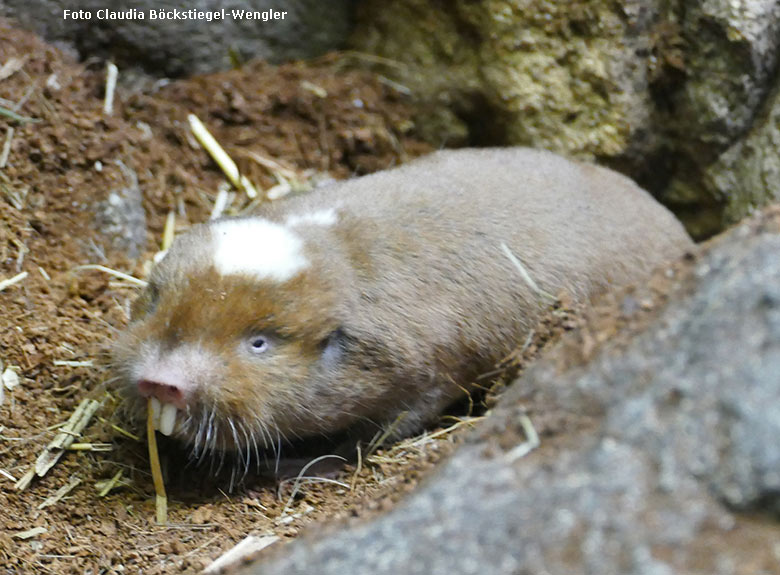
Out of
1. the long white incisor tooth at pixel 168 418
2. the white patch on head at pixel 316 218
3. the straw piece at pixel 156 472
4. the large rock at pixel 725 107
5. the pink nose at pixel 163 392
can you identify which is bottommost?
the straw piece at pixel 156 472

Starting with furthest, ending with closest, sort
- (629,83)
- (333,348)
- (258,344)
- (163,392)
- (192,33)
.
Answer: (192,33), (629,83), (333,348), (258,344), (163,392)

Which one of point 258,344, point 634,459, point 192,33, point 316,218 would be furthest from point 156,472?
point 192,33

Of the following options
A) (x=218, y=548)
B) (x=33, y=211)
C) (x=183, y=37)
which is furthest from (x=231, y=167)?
(x=218, y=548)

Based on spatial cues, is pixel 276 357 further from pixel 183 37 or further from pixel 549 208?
pixel 183 37

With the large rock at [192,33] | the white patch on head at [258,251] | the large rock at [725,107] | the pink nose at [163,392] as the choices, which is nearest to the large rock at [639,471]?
the pink nose at [163,392]

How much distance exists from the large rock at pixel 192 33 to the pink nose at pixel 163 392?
8.64 ft

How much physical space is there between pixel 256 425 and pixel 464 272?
3.64 ft

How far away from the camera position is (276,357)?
11.2 ft

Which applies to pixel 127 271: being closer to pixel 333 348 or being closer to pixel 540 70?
pixel 333 348

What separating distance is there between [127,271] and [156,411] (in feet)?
4.33

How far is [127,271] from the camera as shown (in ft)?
14.6

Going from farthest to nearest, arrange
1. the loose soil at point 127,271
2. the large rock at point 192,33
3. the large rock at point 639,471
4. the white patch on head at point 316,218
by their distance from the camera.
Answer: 1. the large rock at point 192,33
2. the white patch on head at point 316,218
3. the loose soil at point 127,271
4. the large rock at point 639,471

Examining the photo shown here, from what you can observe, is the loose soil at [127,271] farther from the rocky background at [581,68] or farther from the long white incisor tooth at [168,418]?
the long white incisor tooth at [168,418]

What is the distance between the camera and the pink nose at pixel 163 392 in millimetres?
3241
